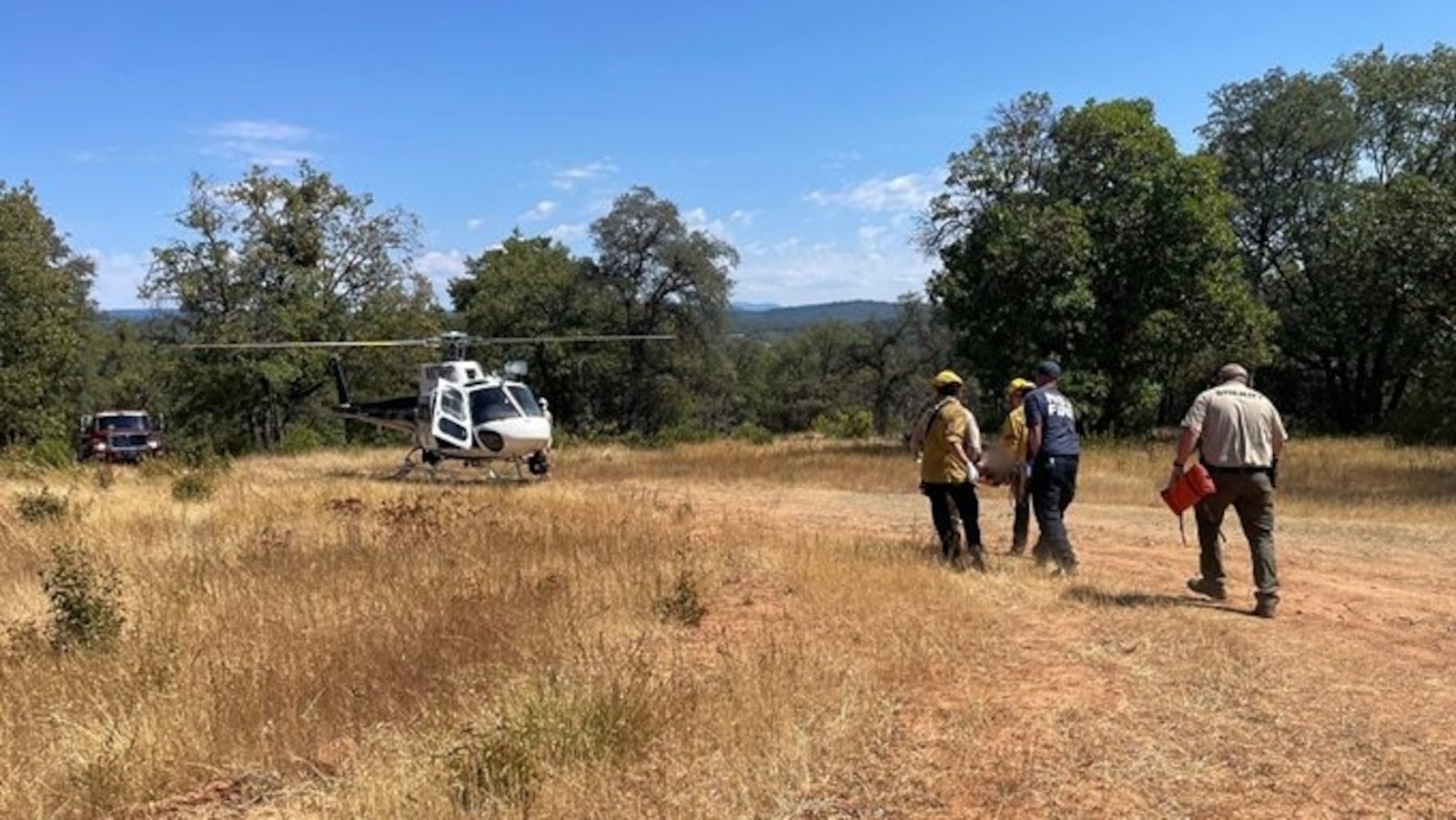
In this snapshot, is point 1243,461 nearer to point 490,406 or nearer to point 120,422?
point 490,406

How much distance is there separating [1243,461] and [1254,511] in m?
0.38

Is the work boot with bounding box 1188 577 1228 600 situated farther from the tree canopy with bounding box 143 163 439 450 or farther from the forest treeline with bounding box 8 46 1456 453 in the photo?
the tree canopy with bounding box 143 163 439 450

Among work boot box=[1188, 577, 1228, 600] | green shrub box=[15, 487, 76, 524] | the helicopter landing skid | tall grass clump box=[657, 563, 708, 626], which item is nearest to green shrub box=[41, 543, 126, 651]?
tall grass clump box=[657, 563, 708, 626]

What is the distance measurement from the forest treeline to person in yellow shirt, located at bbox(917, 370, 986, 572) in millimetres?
16715

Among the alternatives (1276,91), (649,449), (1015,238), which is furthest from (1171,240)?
(1276,91)

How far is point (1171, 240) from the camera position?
28.5 m

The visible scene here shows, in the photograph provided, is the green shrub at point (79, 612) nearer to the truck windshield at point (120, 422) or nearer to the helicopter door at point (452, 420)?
the helicopter door at point (452, 420)

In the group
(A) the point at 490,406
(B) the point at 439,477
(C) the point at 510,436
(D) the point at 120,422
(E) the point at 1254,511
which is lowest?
(B) the point at 439,477

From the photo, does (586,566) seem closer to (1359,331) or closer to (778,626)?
(778,626)

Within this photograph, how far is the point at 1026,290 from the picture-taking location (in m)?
28.6

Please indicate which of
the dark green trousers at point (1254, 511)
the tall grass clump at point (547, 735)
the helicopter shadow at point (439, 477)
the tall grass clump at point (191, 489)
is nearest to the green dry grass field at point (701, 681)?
the tall grass clump at point (547, 735)

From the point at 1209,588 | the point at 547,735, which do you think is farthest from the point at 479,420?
the point at 547,735

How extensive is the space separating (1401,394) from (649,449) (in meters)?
31.2

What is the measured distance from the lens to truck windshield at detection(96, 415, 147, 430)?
3266 centimetres
